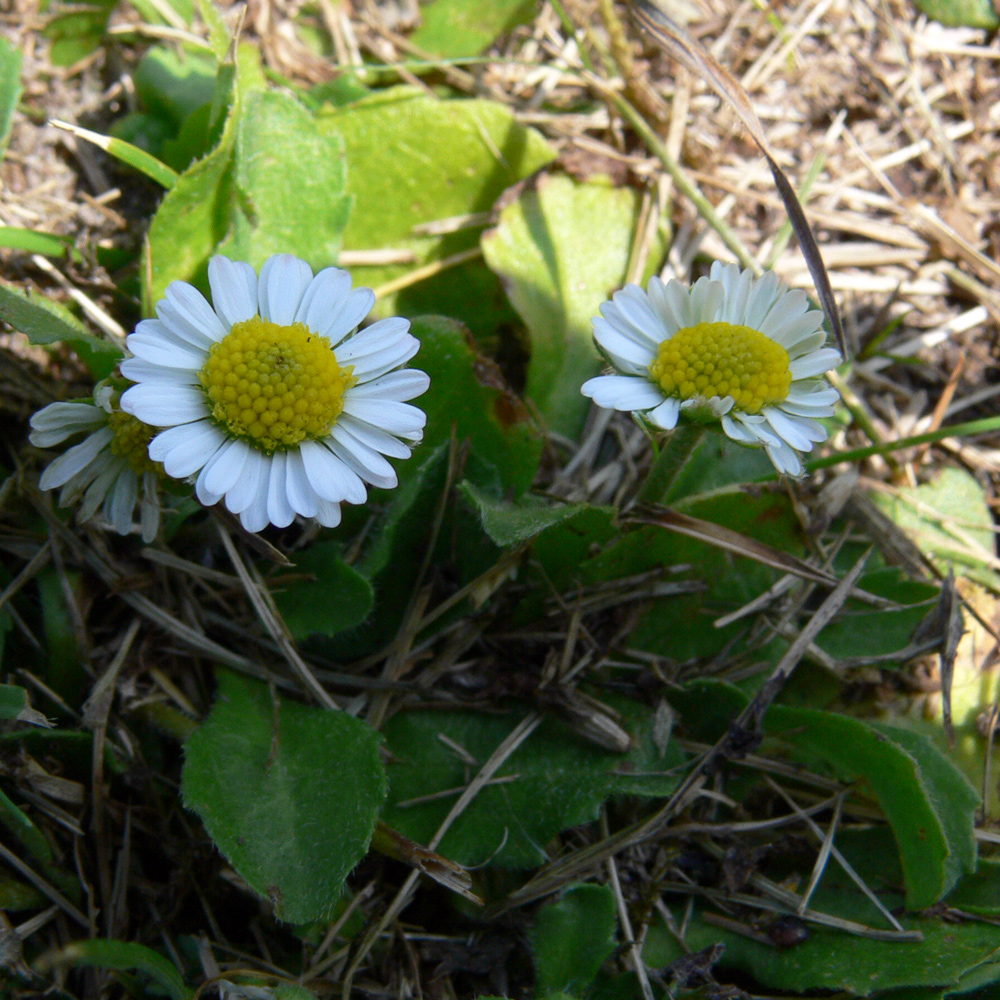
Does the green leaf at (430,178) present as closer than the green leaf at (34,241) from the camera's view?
No

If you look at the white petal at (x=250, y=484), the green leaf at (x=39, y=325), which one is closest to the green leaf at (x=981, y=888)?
the white petal at (x=250, y=484)

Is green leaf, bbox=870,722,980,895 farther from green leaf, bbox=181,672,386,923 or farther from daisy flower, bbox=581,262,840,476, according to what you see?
green leaf, bbox=181,672,386,923

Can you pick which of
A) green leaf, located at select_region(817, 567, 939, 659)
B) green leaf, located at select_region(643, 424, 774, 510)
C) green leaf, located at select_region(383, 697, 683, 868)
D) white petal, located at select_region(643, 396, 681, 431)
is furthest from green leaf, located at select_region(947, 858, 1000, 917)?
white petal, located at select_region(643, 396, 681, 431)

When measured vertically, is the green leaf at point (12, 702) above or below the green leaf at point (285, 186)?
below

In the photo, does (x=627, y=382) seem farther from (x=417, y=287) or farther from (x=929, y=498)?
(x=929, y=498)

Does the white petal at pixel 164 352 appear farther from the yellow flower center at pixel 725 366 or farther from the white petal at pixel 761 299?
the white petal at pixel 761 299

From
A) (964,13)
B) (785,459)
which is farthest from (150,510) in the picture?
(964,13)
